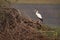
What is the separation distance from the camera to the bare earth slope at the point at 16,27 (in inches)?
311

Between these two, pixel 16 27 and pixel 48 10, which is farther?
pixel 48 10

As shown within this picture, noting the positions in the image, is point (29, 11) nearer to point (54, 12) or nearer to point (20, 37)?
point (54, 12)

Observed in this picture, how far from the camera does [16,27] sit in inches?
320

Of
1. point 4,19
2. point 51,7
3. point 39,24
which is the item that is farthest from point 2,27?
point 51,7

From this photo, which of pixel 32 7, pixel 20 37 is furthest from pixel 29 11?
pixel 20 37

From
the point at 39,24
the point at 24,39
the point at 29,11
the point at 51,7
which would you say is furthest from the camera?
the point at 51,7

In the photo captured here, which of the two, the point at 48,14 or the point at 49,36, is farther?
the point at 48,14

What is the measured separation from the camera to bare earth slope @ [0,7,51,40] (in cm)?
791

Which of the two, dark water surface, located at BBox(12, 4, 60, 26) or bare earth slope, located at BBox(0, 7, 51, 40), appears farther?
dark water surface, located at BBox(12, 4, 60, 26)

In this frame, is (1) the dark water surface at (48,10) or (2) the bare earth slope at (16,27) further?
(1) the dark water surface at (48,10)

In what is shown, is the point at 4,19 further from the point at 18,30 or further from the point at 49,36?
the point at 49,36

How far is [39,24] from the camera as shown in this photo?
8734mm

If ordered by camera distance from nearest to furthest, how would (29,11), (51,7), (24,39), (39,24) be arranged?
(24,39) < (39,24) < (29,11) < (51,7)

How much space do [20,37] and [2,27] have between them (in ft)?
1.96
